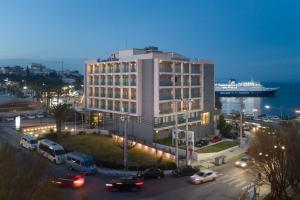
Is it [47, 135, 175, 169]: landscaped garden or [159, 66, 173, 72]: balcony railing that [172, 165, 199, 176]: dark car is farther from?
[159, 66, 173, 72]: balcony railing

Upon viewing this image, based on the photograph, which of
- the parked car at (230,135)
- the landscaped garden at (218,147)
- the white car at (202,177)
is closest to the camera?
the white car at (202,177)

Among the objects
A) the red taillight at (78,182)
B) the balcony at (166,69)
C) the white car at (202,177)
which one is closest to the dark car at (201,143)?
the balcony at (166,69)

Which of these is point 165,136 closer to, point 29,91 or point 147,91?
point 147,91

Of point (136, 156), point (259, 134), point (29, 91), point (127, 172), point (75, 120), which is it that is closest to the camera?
point (259, 134)

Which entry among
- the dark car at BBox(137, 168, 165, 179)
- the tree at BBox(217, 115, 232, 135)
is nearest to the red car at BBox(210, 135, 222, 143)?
the tree at BBox(217, 115, 232, 135)

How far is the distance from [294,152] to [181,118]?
29.2 m

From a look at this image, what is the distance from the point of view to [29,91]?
474ft

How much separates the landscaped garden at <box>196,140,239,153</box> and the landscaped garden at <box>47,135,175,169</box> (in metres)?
7.93

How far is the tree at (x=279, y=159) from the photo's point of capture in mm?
27344

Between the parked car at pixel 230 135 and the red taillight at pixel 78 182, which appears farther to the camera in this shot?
the parked car at pixel 230 135

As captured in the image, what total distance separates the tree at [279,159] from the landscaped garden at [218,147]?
17.1 meters

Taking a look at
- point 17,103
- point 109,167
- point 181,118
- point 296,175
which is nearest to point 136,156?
point 109,167

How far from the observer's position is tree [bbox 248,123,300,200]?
89.7 ft

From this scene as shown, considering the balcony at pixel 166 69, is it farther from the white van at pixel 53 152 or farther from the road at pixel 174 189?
the road at pixel 174 189
